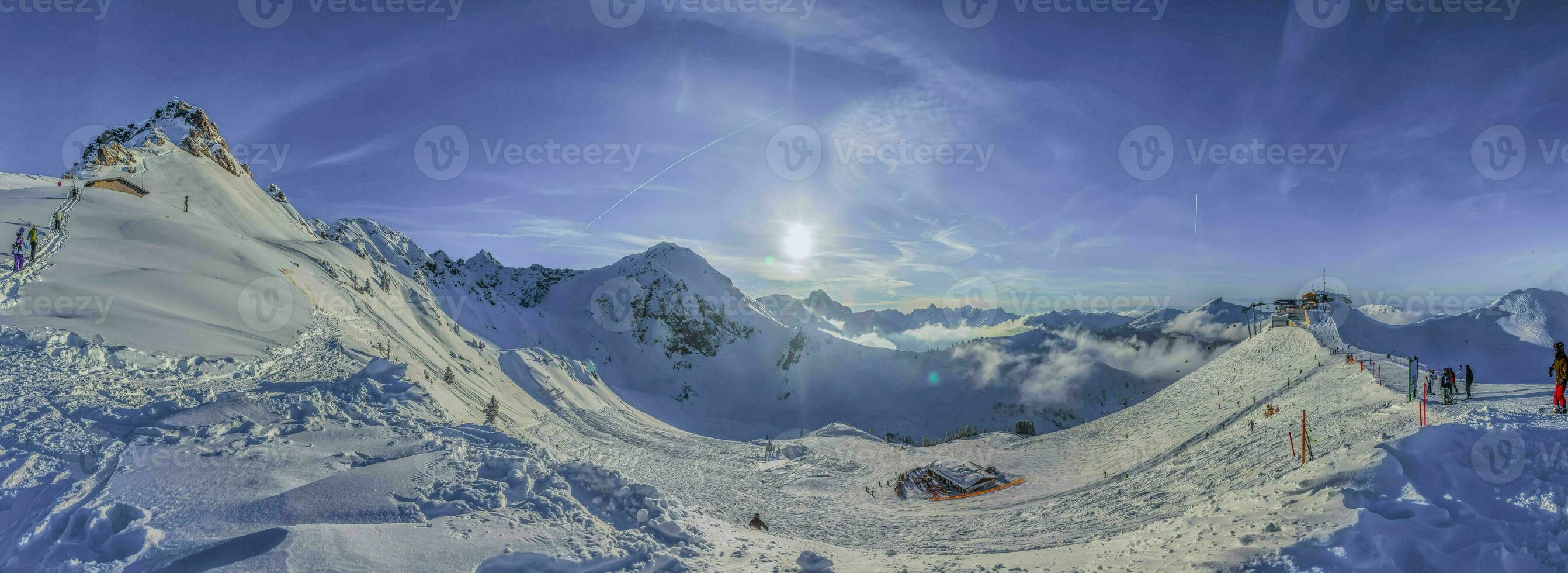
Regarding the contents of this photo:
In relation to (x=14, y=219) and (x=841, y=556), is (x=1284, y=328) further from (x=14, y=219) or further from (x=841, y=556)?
(x=14, y=219)

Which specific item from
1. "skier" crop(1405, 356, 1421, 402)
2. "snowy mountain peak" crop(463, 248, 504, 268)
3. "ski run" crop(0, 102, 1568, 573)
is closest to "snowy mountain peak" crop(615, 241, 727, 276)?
"snowy mountain peak" crop(463, 248, 504, 268)

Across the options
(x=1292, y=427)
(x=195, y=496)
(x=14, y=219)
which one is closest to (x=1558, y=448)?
(x=1292, y=427)

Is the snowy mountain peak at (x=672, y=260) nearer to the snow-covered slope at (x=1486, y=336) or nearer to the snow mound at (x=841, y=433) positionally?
the snow mound at (x=841, y=433)

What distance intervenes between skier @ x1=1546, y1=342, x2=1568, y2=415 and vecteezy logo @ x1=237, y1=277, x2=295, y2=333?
33745mm

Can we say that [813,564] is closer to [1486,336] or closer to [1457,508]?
[1457,508]

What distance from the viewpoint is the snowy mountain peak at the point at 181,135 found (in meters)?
54.7

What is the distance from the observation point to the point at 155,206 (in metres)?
31.9

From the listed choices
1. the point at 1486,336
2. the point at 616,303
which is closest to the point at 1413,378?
the point at 616,303

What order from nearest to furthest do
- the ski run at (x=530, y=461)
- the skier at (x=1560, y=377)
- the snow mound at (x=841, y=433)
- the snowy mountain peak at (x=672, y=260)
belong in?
the ski run at (x=530, y=461), the skier at (x=1560, y=377), the snow mound at (x=841, y=433), the snowy mountain peak at (x=672, y=260)

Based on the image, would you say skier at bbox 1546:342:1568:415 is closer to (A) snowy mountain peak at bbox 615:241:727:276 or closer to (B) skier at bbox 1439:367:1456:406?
(B) skier at bbox 1439:367:1456:406

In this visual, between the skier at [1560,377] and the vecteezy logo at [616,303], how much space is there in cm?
11426

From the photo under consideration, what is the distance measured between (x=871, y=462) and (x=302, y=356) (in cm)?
2633
